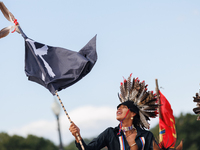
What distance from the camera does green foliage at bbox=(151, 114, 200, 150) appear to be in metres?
45.3

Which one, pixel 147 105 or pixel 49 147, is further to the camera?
pixel 49 147

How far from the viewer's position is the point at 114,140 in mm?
7371

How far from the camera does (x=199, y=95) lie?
964cm

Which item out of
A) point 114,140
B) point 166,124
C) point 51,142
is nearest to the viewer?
point 114,140

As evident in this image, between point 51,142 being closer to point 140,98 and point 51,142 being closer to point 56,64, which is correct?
point 140,98

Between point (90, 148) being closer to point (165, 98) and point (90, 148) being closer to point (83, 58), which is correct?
point (83, 58)

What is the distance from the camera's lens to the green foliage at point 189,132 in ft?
149

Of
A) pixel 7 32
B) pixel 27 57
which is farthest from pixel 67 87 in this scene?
pixel 7 32

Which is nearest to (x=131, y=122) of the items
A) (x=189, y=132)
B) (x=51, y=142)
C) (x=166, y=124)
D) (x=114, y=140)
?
(x=114, y=140)

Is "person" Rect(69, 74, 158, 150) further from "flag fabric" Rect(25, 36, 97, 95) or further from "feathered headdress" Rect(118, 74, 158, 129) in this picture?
"flag fabric" Rect(25, 36, 97, 95)

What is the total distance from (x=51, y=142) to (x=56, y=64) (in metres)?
37.2

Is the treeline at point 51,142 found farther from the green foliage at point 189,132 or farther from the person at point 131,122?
the person at point 131,122

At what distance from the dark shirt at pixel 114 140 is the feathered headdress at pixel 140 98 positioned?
0.35 metres

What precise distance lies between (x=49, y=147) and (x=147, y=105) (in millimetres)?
35817
